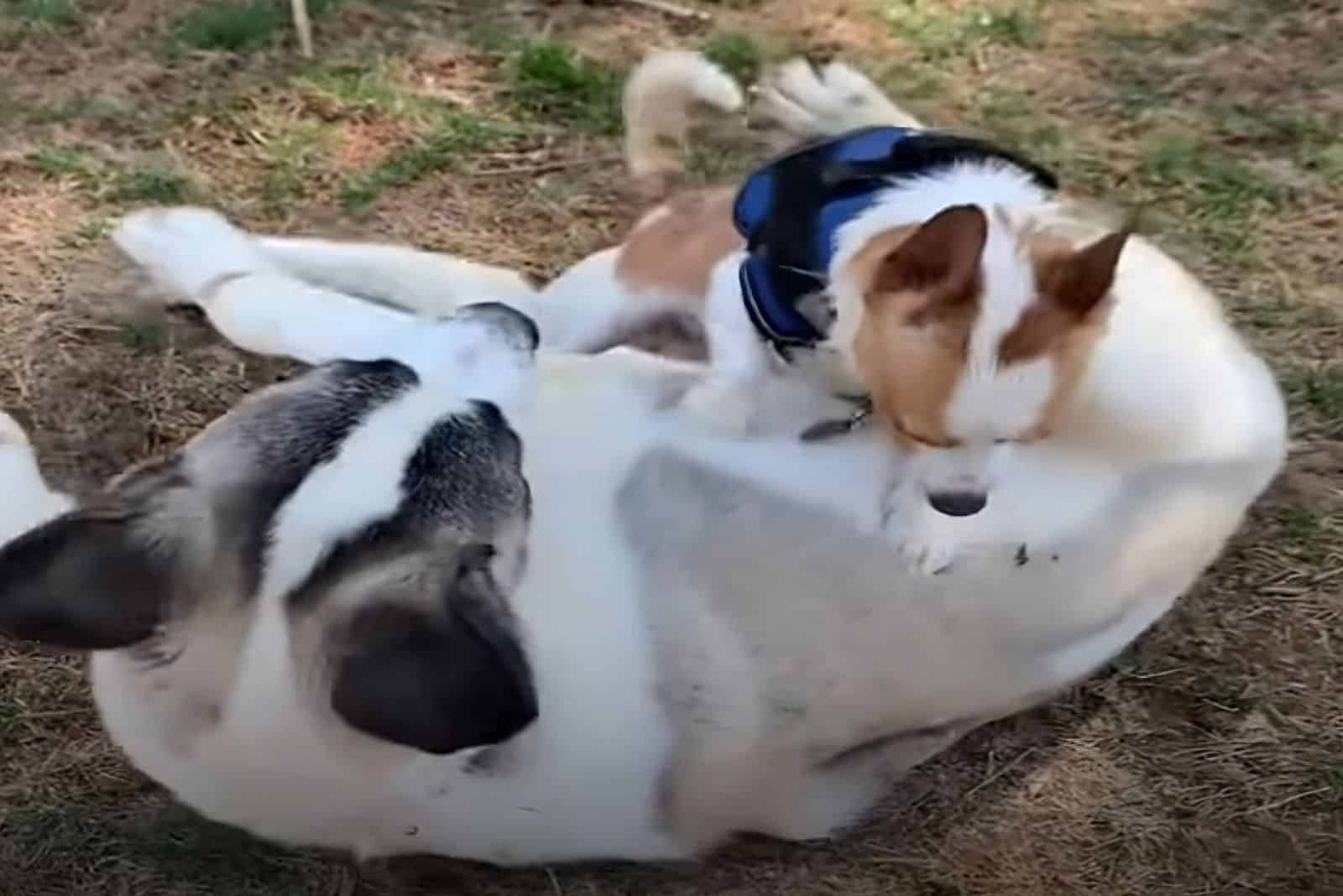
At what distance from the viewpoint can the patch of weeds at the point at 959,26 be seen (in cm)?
480

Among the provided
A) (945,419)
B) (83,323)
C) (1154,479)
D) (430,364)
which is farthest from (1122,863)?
(83,323)

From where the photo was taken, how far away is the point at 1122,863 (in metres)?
3.24

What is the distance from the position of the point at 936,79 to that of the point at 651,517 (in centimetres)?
203

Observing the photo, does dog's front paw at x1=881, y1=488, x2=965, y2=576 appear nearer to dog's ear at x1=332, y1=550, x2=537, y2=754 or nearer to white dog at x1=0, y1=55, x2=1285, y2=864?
white dog at x1=0, y1=55, x2=1285, y2=864

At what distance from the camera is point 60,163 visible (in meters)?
4.32

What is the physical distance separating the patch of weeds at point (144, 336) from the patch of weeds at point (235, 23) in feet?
3.11

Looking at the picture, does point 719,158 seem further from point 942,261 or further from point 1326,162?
point 942,261

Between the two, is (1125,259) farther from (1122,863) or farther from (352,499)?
(352,499)

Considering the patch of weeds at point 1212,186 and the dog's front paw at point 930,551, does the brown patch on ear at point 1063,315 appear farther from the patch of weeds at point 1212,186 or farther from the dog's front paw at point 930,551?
the patch of weeds at point 1212,186

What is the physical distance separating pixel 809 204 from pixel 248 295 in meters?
1.02

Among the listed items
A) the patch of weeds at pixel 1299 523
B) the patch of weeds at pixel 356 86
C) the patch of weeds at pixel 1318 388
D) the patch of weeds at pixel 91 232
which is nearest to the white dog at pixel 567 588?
the patch of weeds at pixel 1299 523

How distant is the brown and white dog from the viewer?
284cm

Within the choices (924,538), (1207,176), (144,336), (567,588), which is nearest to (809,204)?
(924,538)

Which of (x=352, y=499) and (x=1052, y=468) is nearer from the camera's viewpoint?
(x=352, y=499)
